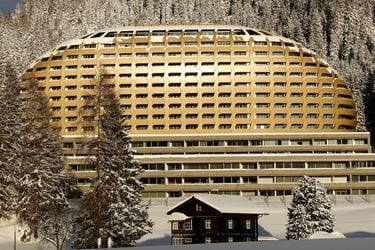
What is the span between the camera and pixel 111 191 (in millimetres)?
43438

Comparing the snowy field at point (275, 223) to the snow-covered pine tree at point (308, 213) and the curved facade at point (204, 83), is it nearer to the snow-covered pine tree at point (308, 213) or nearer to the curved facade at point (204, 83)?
the snow-covered pine tree at point (308, 213)

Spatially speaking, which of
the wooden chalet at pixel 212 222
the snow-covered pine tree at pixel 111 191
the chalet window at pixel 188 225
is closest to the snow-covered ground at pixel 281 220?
the wooden chalet at pixel 212 222

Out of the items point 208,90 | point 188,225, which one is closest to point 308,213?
point 188,225

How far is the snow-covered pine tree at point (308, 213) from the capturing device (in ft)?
158

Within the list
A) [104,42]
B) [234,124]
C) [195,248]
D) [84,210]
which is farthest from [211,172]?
[195,248]

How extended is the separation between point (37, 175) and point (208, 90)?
241 ft

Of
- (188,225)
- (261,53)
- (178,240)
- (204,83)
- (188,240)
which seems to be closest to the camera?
(188,240)

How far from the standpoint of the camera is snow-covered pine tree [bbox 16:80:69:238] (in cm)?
4947

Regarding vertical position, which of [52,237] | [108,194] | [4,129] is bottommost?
[52,237]

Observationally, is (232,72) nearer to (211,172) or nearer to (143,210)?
(211,172)

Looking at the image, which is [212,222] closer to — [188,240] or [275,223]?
[188,240]

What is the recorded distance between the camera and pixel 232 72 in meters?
124

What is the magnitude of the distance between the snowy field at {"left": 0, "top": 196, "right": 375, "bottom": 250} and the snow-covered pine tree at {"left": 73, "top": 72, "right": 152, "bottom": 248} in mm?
5789

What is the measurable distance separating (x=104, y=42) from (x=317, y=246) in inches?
4594
